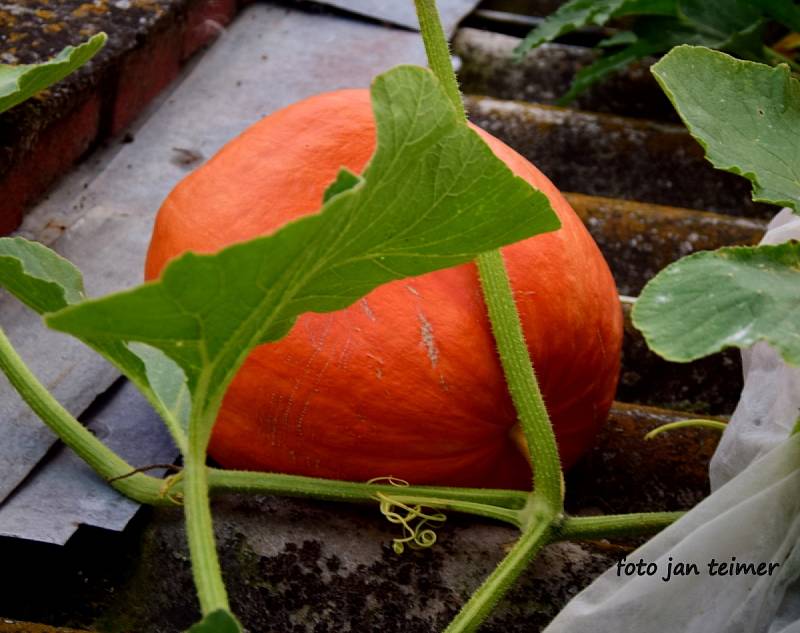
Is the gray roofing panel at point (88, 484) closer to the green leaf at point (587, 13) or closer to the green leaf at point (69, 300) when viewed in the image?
the green leaf at point (69, 300)

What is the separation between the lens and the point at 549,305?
1230mm

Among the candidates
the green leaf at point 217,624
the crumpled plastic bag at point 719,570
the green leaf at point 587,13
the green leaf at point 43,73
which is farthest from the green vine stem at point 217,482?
the green leaf at point 587,13

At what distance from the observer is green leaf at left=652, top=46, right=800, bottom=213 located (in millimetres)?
1017

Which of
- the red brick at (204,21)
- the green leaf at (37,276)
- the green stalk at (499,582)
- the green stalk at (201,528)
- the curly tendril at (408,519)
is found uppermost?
the green leaf at (37,276)

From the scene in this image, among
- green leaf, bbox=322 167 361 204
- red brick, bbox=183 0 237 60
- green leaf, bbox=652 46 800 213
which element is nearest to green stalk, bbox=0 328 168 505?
green leaf, bbox=322 167 361 204

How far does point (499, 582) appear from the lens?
1.04 metres

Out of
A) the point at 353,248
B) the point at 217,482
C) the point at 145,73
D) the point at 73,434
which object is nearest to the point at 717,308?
the point at 353,248

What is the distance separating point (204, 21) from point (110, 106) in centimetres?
40

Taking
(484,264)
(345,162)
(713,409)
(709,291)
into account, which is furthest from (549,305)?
(713,409)

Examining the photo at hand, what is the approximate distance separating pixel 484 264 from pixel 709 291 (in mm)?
327

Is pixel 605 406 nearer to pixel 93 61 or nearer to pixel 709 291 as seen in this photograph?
pixel 709 291

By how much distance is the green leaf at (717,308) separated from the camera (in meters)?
0.81

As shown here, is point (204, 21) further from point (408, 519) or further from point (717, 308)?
point (717, 308)

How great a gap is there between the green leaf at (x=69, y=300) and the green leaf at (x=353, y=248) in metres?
0.14
